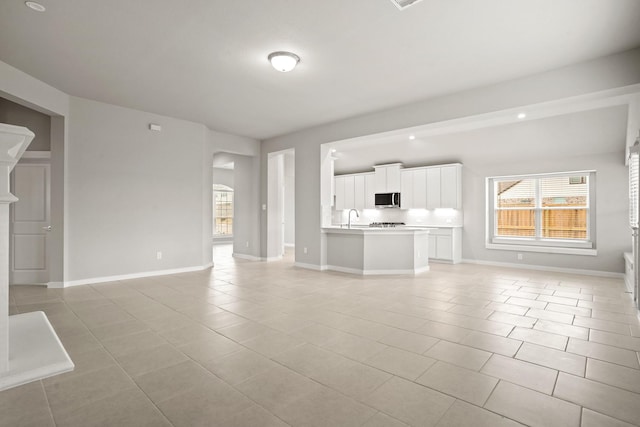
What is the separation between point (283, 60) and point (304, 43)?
1.15 feet

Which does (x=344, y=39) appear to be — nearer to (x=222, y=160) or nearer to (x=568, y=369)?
(x=568, y=369)

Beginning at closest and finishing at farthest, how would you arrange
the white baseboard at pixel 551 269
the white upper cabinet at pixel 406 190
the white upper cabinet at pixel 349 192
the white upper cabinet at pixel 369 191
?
1. the white baseboard at pixel 551 269
2. the white upper cabinet at pixel 406 190
3. the white upper cabinet at pixel 369 191
4. the white upper cabinet at pixel 349 192

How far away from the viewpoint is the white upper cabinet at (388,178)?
29.5 feet

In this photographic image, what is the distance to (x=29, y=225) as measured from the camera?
5.54 metres

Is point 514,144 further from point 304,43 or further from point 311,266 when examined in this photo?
point 304,43

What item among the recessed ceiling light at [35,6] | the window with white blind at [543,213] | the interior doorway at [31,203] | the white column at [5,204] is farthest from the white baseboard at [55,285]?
the window with white blind at [543,213]

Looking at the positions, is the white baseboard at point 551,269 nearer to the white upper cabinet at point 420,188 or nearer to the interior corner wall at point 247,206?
the white upper cabinet at point 420,188

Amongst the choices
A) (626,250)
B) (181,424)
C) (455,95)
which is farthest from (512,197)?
(181,424)

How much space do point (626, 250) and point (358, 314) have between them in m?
5.84

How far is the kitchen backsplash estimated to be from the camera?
332 inches

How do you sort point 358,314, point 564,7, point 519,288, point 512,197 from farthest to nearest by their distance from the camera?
point 512,197 → point 519,288 → point 358,314 → point 564,7

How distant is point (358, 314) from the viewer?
3.80 m

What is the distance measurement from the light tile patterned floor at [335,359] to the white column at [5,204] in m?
0.36

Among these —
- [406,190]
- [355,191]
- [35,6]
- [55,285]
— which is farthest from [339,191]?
[35,6]
